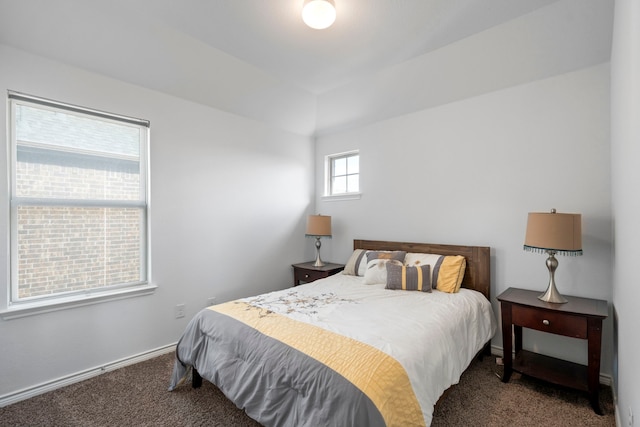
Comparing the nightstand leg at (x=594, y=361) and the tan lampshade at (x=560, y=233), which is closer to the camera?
the nightstand leg at (x=594, y=361)

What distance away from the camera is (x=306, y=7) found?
1.98 metres

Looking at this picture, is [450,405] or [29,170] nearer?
[450,405]

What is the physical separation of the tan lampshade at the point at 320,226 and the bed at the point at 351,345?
1.00 metres

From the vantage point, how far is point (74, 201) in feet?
7.84

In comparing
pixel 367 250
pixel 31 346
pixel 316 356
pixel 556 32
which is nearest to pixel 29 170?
pixel 31 346

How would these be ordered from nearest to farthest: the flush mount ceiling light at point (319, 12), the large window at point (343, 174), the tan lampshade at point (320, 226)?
the flush mount ceiling light at point (319, 12)
the tan lampshade at point (320, 226)
the large window at point (343, 174)

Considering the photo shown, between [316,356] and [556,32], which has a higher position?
[556,32]

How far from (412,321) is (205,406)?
57.8 inches

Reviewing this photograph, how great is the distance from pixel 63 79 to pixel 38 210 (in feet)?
3.30

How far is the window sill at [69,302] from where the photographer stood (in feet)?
6.83

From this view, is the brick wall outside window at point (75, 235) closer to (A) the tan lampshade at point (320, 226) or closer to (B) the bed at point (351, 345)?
(B) the bed at point (351, 345)

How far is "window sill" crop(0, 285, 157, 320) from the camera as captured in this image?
6.83ft

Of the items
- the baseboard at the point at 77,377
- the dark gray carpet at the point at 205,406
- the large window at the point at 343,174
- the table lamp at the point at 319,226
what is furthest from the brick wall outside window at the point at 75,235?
the large window at the point at 343,174

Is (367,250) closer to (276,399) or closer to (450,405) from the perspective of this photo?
(450,405)
